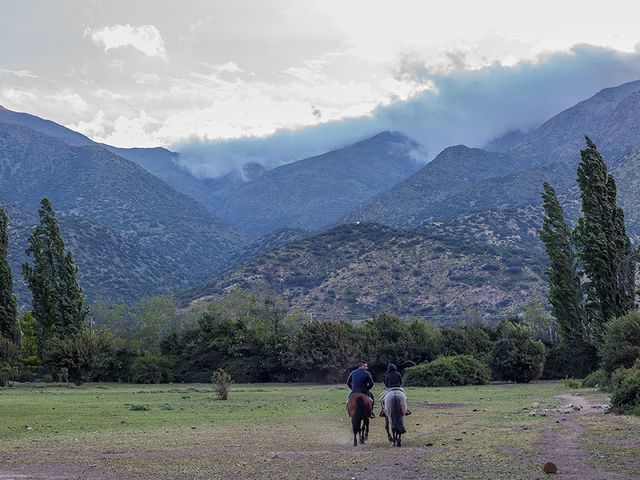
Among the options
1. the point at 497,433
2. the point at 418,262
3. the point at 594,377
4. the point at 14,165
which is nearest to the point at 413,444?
the point at 497,433

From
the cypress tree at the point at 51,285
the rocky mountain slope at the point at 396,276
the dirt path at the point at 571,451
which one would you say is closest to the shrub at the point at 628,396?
the dirt path at the point at 571,451

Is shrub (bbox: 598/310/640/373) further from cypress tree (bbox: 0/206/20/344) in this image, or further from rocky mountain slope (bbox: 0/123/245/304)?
rocky mountain slope (bbox: 0/123/245/304)

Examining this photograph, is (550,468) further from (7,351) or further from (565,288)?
(7,351)

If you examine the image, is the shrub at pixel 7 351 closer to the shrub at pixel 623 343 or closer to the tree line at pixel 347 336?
the tree line at pixel 347 336

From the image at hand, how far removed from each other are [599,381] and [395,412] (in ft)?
86.4

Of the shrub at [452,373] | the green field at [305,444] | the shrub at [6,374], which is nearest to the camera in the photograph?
the green field at [305,444]

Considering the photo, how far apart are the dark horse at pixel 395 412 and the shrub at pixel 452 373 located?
32.5 metres

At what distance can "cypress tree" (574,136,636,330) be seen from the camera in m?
43.9

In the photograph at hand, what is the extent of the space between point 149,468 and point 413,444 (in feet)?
21.0

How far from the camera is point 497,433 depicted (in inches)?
702

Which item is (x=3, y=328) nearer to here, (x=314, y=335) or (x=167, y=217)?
(x=314, y=335)

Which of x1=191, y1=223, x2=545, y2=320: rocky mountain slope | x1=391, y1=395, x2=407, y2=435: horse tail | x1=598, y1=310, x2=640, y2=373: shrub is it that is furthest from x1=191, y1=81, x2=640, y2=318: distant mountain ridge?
x1=391, y1=395, x2=407, y2=435: horse tail

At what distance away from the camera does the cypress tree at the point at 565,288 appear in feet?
169

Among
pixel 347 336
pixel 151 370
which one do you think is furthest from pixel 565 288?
pixel 151 370
